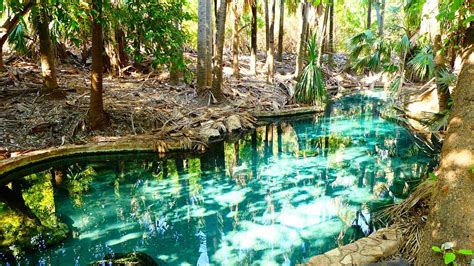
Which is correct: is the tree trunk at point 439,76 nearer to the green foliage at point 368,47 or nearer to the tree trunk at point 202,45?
the green foliage at point 368,47

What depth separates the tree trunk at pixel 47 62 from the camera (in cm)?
822

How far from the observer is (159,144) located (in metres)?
8.07

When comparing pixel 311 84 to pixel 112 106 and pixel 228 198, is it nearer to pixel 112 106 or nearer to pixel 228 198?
pixel 112 106

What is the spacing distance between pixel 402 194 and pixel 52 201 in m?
5.73

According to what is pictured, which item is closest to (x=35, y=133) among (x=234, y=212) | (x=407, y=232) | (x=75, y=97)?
(x=75, y=97)

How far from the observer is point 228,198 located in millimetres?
6129

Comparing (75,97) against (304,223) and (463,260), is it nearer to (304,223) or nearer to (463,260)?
(304,223)

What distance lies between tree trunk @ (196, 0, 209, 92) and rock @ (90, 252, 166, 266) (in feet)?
23.3

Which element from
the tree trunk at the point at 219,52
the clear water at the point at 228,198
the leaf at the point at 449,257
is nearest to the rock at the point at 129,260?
the clear water at the point at 228,198

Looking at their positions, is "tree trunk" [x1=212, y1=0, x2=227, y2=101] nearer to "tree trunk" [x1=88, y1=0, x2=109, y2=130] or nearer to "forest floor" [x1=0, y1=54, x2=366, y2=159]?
"forest floor" [x1=0, y1=54, x2=366, y2=159]

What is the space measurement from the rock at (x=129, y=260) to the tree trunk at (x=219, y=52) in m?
7.03

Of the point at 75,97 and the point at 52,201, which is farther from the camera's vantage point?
the point at 75,97

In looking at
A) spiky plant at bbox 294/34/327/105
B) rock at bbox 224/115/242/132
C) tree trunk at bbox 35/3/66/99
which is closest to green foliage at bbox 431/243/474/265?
rock at bbox 224/115/242/132

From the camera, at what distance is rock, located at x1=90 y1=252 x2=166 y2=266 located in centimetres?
417
